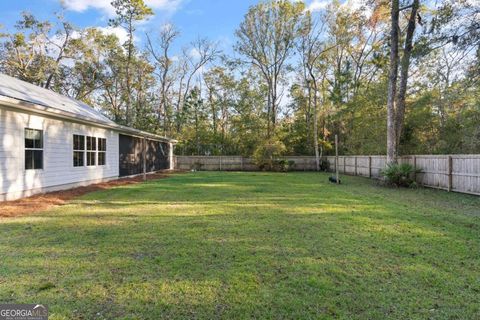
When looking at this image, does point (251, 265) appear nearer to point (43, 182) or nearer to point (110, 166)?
point (43, 182)

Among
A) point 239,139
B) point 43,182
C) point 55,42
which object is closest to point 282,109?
point 239,139

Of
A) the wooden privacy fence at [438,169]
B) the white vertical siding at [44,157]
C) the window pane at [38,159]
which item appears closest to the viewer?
the white vertical siding at [44,157]

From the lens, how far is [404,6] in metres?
10.8

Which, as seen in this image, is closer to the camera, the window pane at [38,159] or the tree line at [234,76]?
the window pane at [38,159]

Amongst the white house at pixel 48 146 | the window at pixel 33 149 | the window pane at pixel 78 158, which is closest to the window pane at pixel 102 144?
the white house at pixel 48 146

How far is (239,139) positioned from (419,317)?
75.2ft

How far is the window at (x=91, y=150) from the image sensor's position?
35.6 ft

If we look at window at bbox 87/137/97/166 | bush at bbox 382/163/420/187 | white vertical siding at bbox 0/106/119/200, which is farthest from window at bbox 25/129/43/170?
bush at bbox 382/163/420/187

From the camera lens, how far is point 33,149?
26.2 ft

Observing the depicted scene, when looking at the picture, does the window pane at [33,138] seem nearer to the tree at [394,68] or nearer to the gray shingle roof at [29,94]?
the gray shingle roof at [29,94]

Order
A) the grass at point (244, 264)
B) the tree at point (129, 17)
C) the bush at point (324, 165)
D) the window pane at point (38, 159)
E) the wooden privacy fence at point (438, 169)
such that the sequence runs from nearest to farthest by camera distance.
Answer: the grass at point (244, 264), the window pane at point (38, 159), the wooden privacy fence at point (438, 169), the bush at point (324, 165), the tree at point (129, 17)

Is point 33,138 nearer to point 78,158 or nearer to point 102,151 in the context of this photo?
point 78,158

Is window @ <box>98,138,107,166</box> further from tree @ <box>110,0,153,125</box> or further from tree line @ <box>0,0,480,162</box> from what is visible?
tree @ <box>110,0,153,125</box>

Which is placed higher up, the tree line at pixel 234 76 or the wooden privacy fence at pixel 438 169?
the tree line at pixel 234 76
